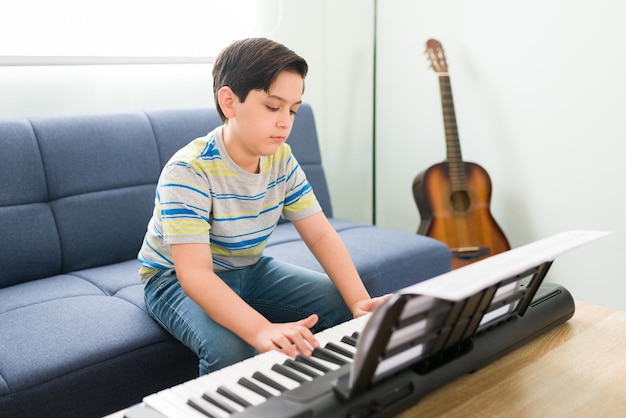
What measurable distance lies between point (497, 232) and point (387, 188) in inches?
29.6

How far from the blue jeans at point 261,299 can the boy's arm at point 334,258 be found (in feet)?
0.14

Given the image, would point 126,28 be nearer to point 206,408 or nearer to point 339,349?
point 339,349

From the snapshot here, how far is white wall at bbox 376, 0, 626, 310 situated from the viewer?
2604 millimetres

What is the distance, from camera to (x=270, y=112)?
62.1 inches

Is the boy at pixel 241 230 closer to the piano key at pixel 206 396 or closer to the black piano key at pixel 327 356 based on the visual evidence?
the black piano key at pixel 327 356

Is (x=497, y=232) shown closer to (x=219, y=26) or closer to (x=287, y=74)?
(x=219, y=26)

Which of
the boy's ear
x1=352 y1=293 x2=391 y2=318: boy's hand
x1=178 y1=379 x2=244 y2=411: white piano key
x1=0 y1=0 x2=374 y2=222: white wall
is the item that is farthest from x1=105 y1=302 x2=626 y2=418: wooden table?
x1=0 y1=0 x2=374 y2=222: white wall

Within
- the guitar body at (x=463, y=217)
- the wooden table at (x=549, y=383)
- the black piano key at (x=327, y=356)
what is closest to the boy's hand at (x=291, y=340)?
the black piano key at (x=327, y=356)

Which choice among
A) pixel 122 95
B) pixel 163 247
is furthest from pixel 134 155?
pixel 163 247

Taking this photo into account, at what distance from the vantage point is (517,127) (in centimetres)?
287

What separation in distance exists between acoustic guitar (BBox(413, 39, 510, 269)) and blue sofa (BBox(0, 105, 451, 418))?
32 centimetres

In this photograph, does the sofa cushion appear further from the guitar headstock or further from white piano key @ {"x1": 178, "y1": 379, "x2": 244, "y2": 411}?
white piano key @ {"x1": 178, "y1": 379, "x2": 244, "y2": 411}

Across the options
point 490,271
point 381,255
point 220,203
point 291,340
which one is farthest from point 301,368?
point 381,255

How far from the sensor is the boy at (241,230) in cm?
150
